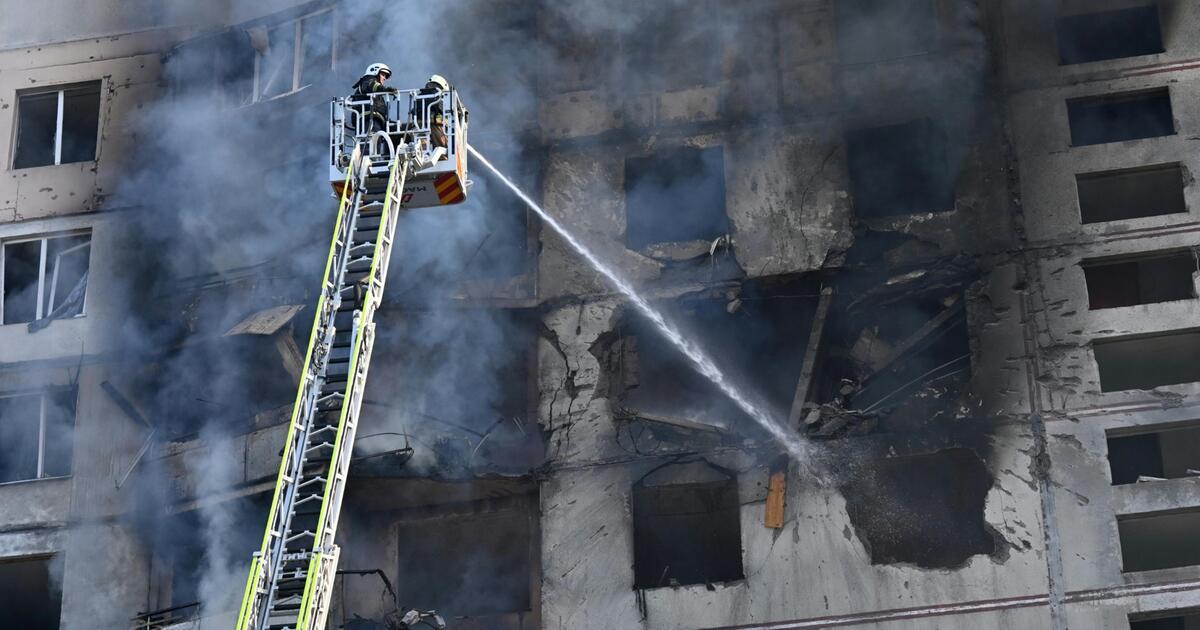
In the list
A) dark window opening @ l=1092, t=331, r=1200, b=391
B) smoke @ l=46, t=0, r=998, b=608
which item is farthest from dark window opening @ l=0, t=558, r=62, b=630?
dark window opening @ l=1092, t=331, r=1200, b=391

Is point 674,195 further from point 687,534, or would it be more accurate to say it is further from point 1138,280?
point 1138,280

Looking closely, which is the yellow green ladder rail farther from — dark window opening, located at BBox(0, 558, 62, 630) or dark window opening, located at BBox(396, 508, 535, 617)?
dark window opening, located at BBox(0, 558, 62, 630)

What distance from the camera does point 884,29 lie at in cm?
1981

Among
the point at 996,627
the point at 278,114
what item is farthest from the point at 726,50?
the point at 996,627

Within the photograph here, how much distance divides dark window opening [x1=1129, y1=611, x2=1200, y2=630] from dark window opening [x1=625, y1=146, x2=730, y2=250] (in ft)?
23.4

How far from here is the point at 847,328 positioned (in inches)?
744

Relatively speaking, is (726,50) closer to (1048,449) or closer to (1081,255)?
(1081,255)

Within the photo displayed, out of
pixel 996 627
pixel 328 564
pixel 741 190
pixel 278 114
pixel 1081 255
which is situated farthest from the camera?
pixel 278 114

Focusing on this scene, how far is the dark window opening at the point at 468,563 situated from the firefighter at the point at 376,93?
631cm

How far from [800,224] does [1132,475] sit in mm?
5048

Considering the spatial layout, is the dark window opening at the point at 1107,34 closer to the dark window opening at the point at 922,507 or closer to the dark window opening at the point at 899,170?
the dark window opening at the point at 899,170

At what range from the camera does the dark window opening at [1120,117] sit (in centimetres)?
1905

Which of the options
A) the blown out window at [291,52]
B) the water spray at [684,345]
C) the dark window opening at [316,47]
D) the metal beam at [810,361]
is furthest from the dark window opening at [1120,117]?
the blown out window at [291,52]

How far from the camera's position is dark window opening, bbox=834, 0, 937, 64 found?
64.5 ft
